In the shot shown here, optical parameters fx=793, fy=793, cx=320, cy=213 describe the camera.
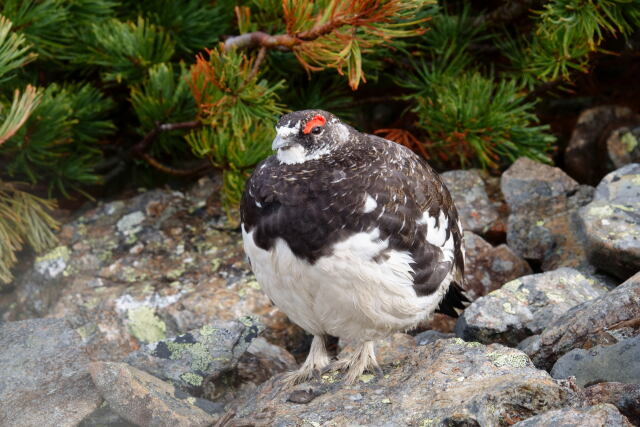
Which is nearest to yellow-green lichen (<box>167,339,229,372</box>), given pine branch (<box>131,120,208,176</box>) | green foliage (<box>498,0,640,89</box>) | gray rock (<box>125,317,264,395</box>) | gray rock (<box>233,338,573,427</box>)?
gray rock (<box>125,317,264,395</box>)

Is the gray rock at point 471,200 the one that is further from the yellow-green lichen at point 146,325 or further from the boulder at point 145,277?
the yellow-green lichen at point 146,325

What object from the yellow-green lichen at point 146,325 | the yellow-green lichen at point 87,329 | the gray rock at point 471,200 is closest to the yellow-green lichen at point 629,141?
the gray rock at point 471,200

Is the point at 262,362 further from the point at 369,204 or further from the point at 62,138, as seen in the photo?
the point at 62,138

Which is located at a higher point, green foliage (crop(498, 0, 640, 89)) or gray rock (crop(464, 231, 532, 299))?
green foliage (crop(498, 0, 640, 89))

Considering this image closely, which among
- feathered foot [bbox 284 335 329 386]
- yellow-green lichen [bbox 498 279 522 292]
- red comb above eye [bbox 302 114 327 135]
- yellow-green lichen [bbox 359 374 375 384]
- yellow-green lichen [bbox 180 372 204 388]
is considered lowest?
yellow-green lichen [bbox 180 372 204 388]

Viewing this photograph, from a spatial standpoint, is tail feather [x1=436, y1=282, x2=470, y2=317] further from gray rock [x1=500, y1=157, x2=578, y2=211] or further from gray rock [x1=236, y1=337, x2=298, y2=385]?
gray rock [x1=500, y1=157, x2=578, y2=211]

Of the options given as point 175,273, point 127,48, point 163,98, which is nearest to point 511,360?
point 175,273

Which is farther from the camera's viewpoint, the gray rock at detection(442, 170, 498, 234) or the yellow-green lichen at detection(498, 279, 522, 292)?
the gray rock at detection(442, 170, 498, 234)

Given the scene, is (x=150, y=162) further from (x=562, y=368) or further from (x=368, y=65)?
(x=562, y=368)
